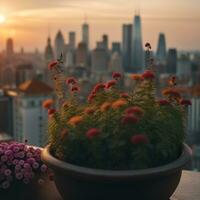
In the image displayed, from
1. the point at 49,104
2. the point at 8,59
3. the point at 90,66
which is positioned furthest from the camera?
the point at 90,66

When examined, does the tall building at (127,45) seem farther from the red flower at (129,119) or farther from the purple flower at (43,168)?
the red flower at (129,119)

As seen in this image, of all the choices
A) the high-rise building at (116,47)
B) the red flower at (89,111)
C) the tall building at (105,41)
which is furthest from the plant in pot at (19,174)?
the high-rise building at (116,47)

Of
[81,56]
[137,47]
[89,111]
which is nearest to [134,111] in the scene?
[89,111]

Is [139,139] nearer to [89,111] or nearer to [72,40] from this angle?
[89,111]

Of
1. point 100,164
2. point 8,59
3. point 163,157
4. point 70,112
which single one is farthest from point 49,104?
point 8,59

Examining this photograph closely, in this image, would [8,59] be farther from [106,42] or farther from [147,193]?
[147,193]
